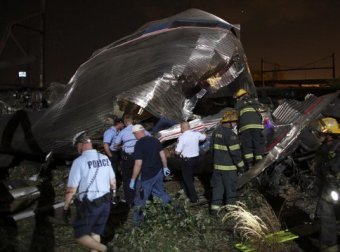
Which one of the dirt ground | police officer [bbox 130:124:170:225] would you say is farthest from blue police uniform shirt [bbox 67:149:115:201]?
police officer [bbox 130:124:170:225]

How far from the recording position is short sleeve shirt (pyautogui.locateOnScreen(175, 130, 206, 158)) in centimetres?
755

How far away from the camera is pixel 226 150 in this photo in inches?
279

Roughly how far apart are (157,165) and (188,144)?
121cm

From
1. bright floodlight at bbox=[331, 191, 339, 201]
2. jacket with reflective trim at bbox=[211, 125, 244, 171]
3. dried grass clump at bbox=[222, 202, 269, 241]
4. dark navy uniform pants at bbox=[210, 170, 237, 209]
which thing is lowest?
dried grass clump at bbox=[222, 202, 269, 241]

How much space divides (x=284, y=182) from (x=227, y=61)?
9.07 feet

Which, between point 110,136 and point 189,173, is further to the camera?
point 110,136

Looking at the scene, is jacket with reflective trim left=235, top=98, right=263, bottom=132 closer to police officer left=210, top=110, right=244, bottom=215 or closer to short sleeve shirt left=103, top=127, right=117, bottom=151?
police officer left=210, top=110, right=244, bottom=215

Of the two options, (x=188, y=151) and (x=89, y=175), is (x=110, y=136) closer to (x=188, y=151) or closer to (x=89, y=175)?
(x=188, y=151)

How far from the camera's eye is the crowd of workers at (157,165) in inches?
192

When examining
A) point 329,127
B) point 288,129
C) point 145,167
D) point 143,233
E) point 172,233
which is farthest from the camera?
point 288,129

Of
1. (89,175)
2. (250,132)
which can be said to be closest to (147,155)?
(89,175)

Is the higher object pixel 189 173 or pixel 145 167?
pixel 145 167

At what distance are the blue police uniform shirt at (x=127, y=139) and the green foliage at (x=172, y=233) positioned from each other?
1.33 meters

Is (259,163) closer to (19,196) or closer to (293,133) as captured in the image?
(293,133)
